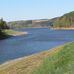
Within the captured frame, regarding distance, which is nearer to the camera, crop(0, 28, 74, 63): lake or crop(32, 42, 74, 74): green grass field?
crop(32, 42, 74, 74): green grass field

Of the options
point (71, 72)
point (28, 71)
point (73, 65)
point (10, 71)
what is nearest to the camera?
point (71, 72)

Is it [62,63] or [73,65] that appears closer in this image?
[73,65]

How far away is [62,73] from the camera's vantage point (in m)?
11.2

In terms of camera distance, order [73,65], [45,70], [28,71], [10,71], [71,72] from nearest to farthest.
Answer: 1. [71,72]
2. [73,65]
3. [45,70]
4. [28,71]
5. [10,71]

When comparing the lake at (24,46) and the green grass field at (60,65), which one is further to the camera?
the lake at (24,46)

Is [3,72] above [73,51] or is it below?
below

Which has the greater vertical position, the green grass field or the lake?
the green grass field

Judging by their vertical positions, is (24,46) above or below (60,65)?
below

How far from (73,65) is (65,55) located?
2.62 meters

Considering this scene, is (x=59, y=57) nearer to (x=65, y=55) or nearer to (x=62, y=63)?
(x=65, y=55)

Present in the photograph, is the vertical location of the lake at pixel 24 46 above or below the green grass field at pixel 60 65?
below

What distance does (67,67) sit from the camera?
38.7 feet

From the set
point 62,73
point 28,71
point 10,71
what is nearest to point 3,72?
point 10,71

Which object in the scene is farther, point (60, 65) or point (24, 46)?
point (24, 46)
